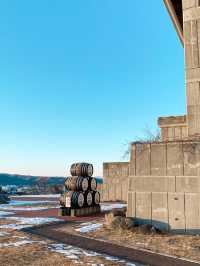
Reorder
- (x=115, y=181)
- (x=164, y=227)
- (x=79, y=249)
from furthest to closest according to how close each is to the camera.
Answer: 1. (x=115, y=181)
2. (x=164, y=227)
3. (x=79, y=249)

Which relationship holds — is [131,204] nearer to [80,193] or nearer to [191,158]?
[191,158]

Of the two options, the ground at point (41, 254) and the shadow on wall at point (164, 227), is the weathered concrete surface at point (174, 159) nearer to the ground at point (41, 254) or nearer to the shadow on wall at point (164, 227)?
the shadow on wall at point (164, 227)

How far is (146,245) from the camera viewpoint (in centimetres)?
898

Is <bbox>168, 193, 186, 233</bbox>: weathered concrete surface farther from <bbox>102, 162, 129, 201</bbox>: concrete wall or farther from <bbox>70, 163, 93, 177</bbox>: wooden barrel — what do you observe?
<bbox>102, 162, 129, 201</bbox>: concrete wall

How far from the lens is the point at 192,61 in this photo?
12.7 m

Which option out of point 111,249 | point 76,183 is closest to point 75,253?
point 111,249

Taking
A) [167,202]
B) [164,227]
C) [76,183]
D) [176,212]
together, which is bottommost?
[164,227]

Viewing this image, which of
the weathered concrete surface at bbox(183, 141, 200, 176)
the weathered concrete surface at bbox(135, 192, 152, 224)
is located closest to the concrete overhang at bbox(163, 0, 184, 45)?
the weathered concrete surface at bbox(183, 141, 200, 176)

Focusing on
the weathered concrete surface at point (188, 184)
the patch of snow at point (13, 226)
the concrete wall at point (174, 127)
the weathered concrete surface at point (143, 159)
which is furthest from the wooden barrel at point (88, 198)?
the weathered concrete surface at point (188, 184)

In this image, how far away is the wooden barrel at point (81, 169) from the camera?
60.7 ft

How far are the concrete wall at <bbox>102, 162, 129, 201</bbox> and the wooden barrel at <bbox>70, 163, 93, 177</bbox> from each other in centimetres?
866

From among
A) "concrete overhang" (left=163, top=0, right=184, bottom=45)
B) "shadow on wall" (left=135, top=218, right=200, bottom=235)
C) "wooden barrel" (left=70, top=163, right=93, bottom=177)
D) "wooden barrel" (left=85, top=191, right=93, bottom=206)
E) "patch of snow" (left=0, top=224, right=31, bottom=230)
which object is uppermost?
"concrete overhang" (left=163, top=0, right=184, bottom=45)

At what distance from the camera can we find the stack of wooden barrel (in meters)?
17.2

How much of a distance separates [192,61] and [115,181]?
16.9m
